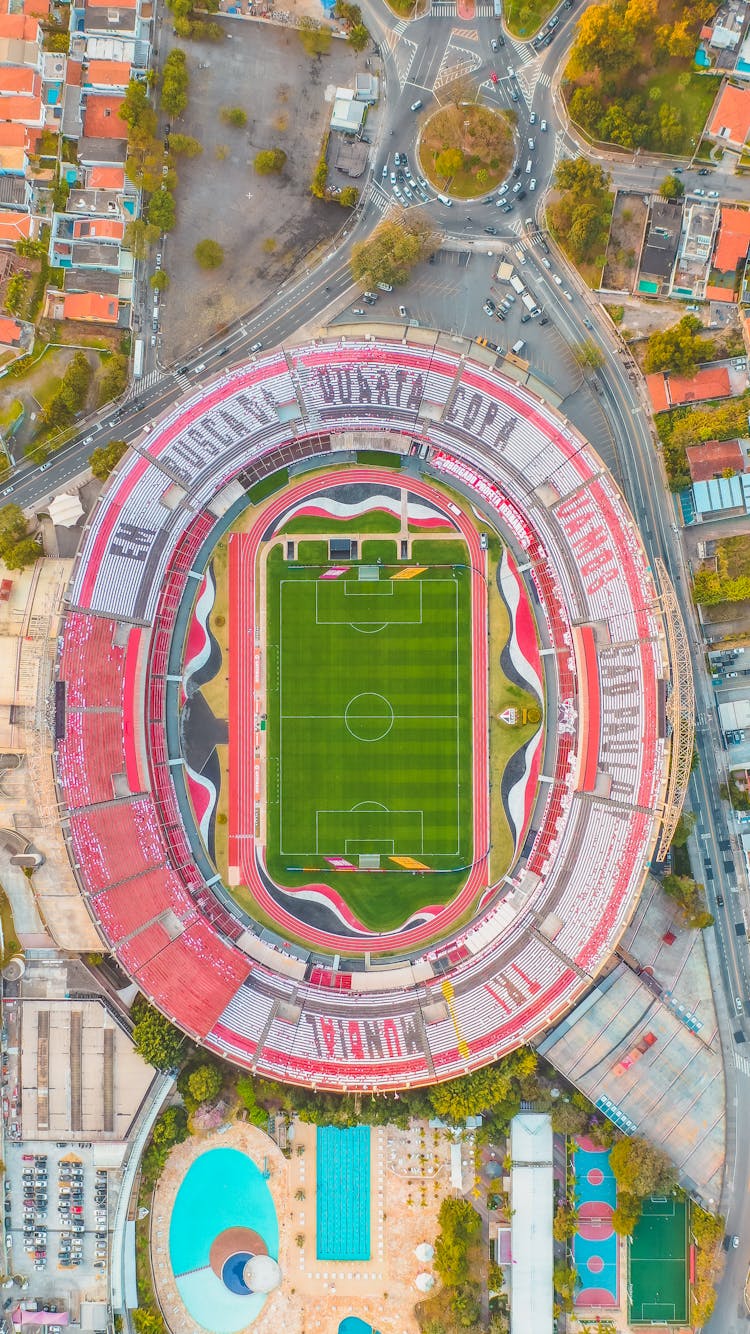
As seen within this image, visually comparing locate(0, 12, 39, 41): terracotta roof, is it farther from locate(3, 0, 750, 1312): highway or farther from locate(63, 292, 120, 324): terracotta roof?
locate(3, 0, 750, 1312): highway

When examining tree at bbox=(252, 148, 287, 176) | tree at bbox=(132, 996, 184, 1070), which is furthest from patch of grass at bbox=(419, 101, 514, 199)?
tree at bbox=(132, 996, 184, 1070)

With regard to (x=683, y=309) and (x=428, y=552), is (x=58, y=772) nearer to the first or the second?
(x=428, y=552)

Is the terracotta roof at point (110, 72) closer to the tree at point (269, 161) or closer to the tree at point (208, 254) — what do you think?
the tree at point (269, 161)

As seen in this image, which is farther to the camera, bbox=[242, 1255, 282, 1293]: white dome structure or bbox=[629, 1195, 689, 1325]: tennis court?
bbox=[242, 1255, 282, 1293]: white dome structure

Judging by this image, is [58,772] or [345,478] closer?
[58,772]

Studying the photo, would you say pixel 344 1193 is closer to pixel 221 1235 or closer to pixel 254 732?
pixel 221 1235

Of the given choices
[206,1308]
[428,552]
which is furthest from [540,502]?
[206,1308]
